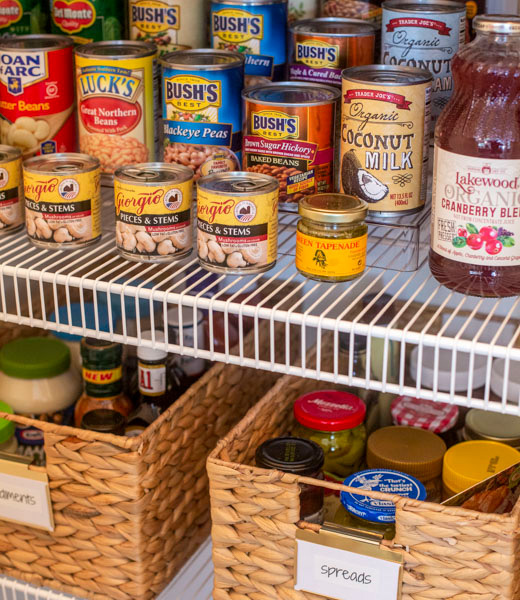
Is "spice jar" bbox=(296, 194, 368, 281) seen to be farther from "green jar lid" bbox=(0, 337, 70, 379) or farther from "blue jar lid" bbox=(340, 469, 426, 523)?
"green jar lid" bbox=(0, 337, 70, 379)

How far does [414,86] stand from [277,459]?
20.2 inches

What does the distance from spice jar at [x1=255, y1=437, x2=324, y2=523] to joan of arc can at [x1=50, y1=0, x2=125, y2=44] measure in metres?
0.73

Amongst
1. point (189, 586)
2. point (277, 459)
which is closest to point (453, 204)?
point (277, 459)

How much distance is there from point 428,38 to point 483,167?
1.16 ft

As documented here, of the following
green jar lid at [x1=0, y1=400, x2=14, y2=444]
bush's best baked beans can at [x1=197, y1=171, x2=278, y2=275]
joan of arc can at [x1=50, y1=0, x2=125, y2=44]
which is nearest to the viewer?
bush's best baked beans can at [x1=197, y1=171, x2=278, y2=275]

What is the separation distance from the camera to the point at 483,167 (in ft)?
3.43

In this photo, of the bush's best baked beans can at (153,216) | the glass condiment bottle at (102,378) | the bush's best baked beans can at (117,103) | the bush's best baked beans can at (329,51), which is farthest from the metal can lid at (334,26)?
the glass condiment bottle at (102,378)

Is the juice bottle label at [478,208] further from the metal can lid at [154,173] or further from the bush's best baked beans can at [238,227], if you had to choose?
the metal can lid at [154,173]

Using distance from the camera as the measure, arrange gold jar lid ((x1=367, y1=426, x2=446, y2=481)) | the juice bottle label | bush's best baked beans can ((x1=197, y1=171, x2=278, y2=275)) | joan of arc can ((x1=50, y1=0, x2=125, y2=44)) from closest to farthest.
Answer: the juice bottle label → bush's best baked beans can ((x1=197, y1=171, x2=278, y2=275)) → gold jar lid ((x1=367, y1=426, x2=446, y2=481)) → joan of arc can ((x1=50, y1=0, x2=125, y2=44))

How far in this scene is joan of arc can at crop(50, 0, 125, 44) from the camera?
A: 4.86 feet

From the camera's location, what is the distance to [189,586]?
1.40 meters

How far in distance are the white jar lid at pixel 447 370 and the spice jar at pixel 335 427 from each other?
152 mm

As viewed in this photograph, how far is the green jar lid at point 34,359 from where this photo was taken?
149 cm

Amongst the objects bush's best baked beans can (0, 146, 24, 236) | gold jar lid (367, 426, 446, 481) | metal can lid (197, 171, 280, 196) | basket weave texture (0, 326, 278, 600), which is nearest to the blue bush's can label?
metal can lid (197, 171, 280, 196)
